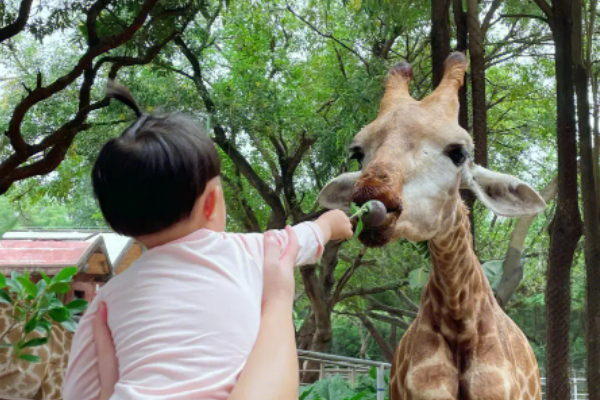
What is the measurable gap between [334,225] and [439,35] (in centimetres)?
383

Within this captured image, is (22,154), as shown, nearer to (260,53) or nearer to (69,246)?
(69,246)

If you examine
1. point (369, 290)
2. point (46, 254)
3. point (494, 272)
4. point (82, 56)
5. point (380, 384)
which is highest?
point (82, 56)

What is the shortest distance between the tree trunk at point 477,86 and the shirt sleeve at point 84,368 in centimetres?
409

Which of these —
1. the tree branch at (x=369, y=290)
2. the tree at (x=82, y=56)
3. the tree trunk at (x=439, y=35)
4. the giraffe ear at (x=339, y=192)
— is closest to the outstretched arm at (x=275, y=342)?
the giraffe ear at (x=339, y=192)

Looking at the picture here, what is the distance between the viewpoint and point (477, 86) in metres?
5.66

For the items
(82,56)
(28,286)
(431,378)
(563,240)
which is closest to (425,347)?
(431,378)

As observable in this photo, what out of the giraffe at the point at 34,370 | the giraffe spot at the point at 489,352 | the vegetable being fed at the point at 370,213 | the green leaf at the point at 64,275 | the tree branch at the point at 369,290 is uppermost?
the vegetable being fed at the point at 370,213

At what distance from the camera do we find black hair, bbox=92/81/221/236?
129 cm

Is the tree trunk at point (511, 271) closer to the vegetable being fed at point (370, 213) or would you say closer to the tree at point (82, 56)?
the tree at point (82, 56)

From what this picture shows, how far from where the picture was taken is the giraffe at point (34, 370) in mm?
4492

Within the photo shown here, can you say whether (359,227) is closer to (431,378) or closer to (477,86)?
(431,378)

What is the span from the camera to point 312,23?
11.5 metres

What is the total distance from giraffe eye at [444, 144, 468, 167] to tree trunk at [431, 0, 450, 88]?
255 centimetres

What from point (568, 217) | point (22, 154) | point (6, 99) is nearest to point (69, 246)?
point (22, 154)
